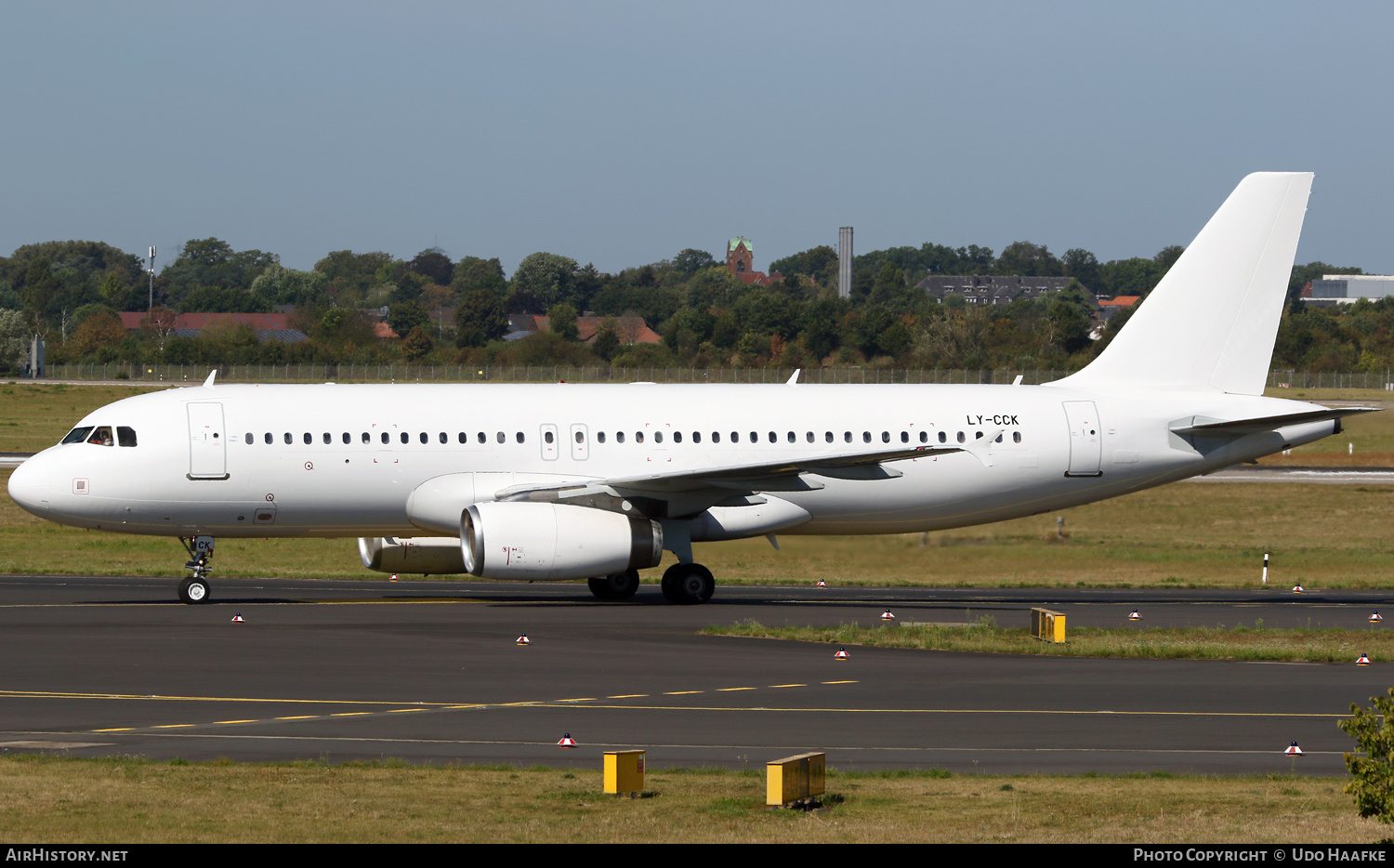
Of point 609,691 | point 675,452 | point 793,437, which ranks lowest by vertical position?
point 609,691

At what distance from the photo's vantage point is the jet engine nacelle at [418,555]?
3638cm

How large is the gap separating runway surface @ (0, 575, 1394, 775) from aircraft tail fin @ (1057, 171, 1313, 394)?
6.80m

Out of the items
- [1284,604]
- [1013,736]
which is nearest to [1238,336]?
[1284,604]

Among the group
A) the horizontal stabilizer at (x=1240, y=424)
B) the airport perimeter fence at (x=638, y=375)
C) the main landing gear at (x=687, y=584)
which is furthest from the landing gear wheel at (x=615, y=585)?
the airport perimeter fence at (x=638, y=375)

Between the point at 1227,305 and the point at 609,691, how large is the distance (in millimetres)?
22393

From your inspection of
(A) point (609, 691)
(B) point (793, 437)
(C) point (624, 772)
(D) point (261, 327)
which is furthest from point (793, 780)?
(D) point (261, 327)

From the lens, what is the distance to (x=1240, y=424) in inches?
1452

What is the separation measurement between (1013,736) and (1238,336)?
22669 millimetres

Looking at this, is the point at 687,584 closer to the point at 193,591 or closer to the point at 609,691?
the point at 193,591

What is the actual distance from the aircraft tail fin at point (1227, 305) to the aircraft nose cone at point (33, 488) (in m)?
22.7

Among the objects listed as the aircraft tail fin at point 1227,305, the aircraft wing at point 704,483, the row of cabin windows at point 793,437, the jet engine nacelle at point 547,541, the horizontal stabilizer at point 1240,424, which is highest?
the aircraft tail fin at point 1227,305

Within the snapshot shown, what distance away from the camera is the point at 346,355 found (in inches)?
4732

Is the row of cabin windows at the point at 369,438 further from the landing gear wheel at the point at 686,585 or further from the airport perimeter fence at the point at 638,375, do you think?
the airport perimeter fence at the point at 638,375

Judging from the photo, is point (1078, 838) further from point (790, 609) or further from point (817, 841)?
point (790, 609)
